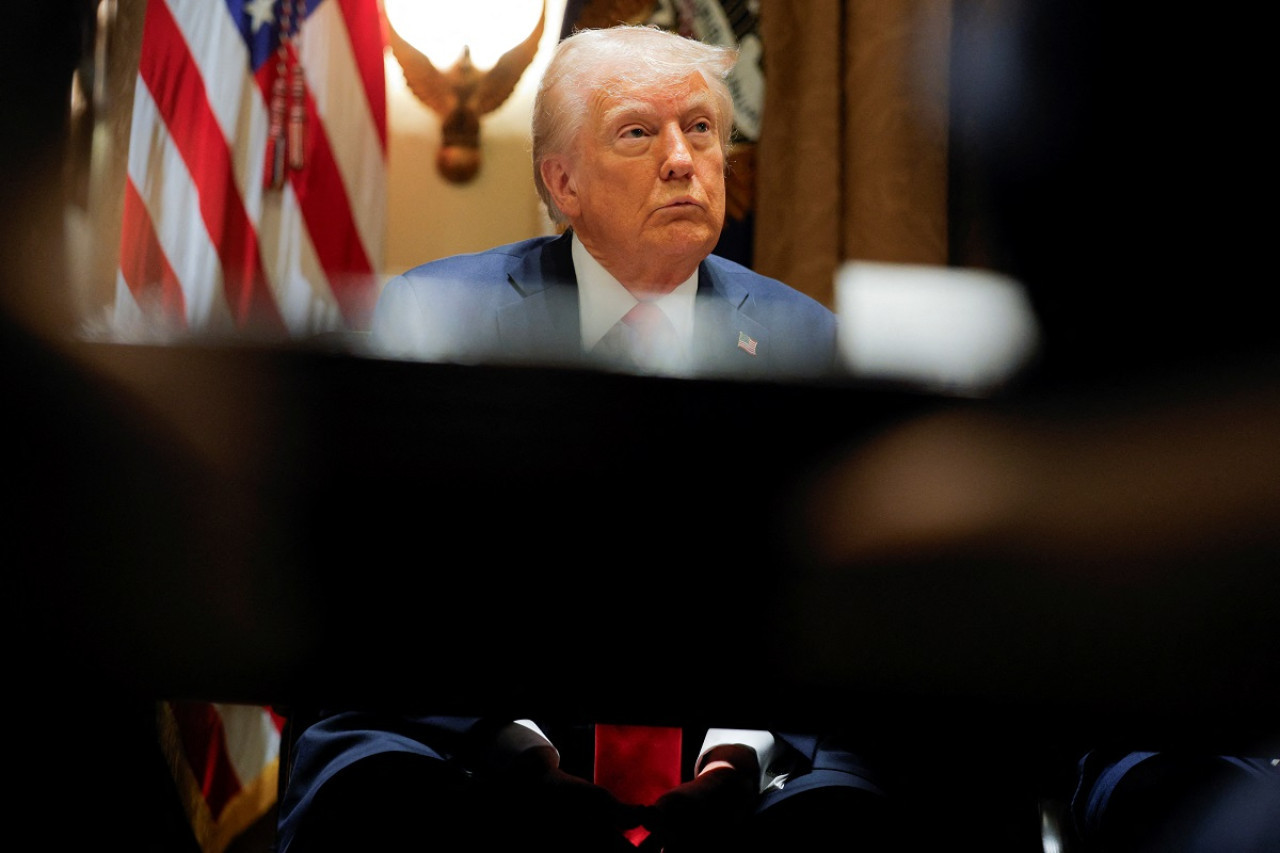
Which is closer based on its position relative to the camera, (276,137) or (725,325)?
(725,325)

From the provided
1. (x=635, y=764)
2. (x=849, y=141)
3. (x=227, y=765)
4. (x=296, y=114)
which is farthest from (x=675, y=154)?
(x=227, y=765)

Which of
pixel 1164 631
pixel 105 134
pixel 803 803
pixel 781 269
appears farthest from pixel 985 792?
pixel 105 134

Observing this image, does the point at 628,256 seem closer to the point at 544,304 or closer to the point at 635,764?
the point at 544,304

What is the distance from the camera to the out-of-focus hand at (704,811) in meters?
0.84

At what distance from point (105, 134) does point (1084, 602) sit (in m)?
2.15

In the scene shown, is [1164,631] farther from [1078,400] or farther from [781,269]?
[781,269]

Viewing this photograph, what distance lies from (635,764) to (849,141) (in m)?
1.63

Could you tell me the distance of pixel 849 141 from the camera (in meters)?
2.31

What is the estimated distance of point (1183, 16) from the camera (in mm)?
894

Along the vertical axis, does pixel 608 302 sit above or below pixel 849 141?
below

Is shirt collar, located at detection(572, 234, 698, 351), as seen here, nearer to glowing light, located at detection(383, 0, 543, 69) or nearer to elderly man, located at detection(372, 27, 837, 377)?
elderly man, located at detection(372, 27, 837, 377)

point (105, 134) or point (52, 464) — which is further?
point (105, 134)

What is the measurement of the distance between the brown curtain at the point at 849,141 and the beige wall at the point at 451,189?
0.58 m

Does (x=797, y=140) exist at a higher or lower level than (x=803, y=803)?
higher
